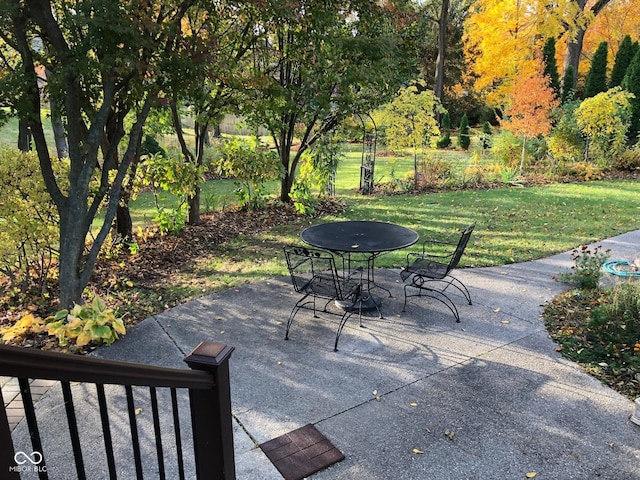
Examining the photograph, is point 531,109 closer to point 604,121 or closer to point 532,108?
point 532,108

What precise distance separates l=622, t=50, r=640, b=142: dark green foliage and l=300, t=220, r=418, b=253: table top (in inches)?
532

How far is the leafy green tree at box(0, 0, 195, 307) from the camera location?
12.3 feet

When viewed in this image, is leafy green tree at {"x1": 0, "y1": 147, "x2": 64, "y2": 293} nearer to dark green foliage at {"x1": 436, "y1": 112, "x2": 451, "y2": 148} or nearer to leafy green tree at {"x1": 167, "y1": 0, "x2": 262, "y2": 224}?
leafy green tree at {"x1": 167, "y1": 0, "x2": 262, "y2": 224}

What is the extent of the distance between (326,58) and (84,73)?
409 cm

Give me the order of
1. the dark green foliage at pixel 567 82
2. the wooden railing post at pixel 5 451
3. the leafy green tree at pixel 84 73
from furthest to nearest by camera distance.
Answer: the dark green foliage at pixel 567 82 < the leafy green tree at pixel 84 73 < the wooden railing post at pixel 5 451

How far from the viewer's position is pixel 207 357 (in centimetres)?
171

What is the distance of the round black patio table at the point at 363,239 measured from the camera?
4395 mm

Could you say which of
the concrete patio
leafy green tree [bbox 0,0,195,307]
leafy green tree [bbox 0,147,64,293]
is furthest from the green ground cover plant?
leafy green tree [bbox 0,147,64,293]

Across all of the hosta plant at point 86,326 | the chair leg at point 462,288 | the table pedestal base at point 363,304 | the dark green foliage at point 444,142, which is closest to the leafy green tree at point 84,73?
the hosta plant at point 86,326

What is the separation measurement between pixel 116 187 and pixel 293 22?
2.98 m

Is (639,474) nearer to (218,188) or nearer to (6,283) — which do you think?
(6,283)

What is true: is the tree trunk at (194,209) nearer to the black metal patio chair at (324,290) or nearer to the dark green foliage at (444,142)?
the black metal patio chair at (324,290)

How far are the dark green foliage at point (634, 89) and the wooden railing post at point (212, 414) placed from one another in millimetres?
16790

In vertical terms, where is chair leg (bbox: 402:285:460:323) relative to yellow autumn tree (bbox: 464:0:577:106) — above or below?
below
